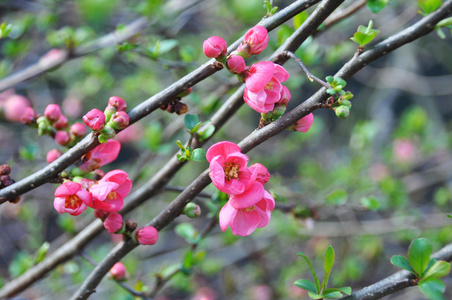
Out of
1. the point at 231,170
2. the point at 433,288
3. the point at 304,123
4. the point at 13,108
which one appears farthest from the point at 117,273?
the point at 13,108

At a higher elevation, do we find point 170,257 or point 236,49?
point 236,49

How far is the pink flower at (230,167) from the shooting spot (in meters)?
0.74

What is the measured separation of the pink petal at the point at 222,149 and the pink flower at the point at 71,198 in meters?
0.26

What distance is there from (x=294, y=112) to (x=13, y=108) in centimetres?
189

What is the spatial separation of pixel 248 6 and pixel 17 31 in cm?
105

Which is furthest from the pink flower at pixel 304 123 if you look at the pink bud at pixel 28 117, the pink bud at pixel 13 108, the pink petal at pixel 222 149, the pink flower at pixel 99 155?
the pink bud at pixel 13 108

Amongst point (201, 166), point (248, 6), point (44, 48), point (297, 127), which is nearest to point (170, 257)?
point (201, 166)

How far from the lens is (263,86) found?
29.3 inches

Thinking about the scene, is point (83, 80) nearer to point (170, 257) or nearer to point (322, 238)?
point (170, 257)

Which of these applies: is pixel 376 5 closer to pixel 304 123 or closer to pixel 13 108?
pixel 304 123

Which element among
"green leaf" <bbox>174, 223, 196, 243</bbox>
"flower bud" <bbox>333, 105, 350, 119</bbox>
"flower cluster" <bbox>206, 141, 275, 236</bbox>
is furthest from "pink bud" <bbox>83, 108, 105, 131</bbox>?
"green leaf" <bbox>174, 223, 196, 243</bbox>

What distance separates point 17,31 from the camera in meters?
1.71

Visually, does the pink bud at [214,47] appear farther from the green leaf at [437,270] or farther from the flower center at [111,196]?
Answer: the green leaf at [437,270]

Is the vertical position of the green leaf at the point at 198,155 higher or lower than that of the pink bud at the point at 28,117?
lower
